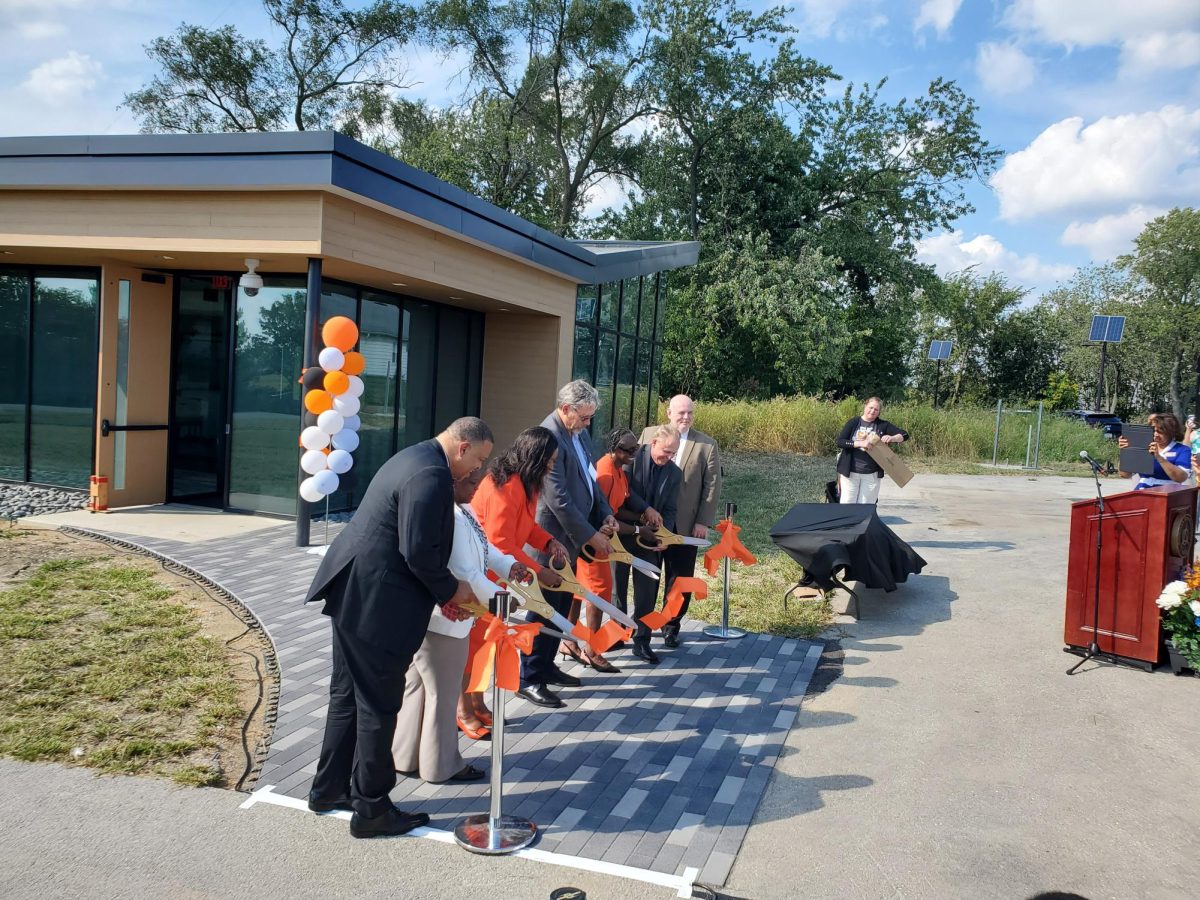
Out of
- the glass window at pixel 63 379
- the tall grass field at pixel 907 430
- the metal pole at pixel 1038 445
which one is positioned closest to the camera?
the glass window at pixel 63 379

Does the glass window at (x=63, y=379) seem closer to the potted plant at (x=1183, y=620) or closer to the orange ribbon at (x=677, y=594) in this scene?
the orange ribbon at (x=677, y=594)

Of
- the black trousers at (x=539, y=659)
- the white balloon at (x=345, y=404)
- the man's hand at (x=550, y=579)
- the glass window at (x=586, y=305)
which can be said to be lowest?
the black trousers at (x=539, y=659)

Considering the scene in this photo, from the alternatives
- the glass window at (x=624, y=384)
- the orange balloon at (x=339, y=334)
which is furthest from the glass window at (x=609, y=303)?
the orange balloon at (x=339, y=334)

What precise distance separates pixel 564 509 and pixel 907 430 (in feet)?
67.5

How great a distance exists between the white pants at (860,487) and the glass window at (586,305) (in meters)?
6.02

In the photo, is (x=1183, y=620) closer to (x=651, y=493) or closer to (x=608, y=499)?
(x=651, y=493)

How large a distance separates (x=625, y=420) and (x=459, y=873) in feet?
44.7

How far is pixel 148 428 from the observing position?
10.1m

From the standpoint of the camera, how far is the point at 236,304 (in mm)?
10219

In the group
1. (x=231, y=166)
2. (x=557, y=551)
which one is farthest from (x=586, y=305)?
(x=557, y=551)

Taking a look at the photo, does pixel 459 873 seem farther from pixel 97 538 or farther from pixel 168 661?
pixel 97 538

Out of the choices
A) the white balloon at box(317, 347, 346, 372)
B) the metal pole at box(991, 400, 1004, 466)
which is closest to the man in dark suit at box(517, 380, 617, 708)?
the white balloon at box(317, 347, 346, 372)

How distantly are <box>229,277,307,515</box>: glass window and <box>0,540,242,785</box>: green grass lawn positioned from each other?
10.3 ft

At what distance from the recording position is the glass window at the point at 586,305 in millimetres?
14188
